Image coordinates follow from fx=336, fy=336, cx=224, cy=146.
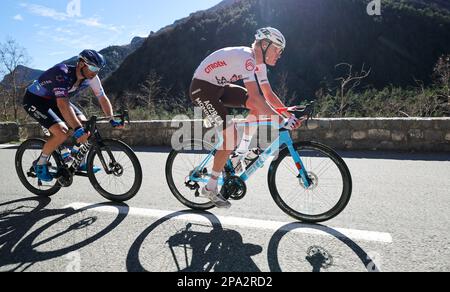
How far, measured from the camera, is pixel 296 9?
63.8 m

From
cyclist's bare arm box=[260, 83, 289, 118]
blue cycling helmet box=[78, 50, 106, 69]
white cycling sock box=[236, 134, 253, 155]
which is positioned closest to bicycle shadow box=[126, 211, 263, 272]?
white cycling sock box=[236, 134, 253, 155]

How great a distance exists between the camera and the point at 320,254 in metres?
2.72

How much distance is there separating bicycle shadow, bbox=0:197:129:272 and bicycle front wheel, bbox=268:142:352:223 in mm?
1751

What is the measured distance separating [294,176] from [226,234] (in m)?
0.97

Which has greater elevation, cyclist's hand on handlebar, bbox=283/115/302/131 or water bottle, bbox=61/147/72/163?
cyclist's hand on handlebar, bbox=283/115/302/131

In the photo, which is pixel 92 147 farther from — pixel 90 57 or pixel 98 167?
pixel 90 57

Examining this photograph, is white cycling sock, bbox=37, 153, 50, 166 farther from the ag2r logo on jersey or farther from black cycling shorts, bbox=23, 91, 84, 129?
the ag2r logo on jersey

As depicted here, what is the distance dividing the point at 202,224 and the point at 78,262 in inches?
47.3

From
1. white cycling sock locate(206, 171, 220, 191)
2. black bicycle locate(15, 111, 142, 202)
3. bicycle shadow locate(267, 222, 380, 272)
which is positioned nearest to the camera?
bicycle shadow locate(267, 222, 380, 272)

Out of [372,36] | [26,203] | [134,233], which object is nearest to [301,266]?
[134,233]

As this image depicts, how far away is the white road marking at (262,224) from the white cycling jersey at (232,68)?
4.67 ft

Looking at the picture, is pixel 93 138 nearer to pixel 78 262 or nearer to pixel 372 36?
pixel 78 262

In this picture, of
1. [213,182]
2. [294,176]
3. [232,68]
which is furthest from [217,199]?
[232,68]

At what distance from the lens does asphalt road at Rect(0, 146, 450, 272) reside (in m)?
2.64
